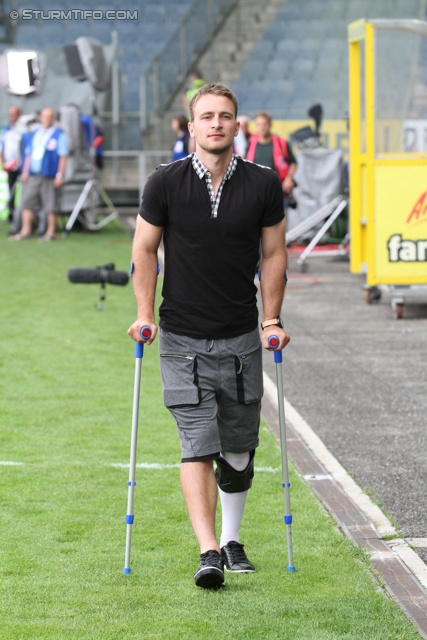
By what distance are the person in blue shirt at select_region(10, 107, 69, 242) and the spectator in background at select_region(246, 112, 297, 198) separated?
5.90 meters

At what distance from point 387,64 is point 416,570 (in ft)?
32.7

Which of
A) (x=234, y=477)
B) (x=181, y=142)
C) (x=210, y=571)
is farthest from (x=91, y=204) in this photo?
(x=210, y=571)

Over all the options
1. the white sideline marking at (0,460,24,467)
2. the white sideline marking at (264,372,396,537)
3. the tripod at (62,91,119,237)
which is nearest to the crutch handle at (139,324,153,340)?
the white sideline marking at (264,372,396,537)

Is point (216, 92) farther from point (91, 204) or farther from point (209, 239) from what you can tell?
point (91, 204)

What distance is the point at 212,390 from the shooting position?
16.6 feet

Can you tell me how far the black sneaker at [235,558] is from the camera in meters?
5.14

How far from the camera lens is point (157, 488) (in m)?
6.50

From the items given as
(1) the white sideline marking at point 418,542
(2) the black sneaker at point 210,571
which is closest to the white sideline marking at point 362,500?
(1) the white sideline marking at point 418,542

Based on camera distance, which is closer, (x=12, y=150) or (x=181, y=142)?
(x=181, y=142)

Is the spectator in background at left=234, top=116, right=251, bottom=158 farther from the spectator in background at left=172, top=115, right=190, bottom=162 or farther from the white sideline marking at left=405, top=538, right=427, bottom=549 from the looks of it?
the white sideline marking at left=405, top=538, right=427, bottom=549

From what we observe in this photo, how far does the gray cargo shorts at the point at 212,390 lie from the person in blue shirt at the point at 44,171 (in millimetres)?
17334

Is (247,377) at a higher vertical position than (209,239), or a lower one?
lower

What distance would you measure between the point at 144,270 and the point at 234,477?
966 mm

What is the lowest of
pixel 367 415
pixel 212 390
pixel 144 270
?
pixel 367 415
